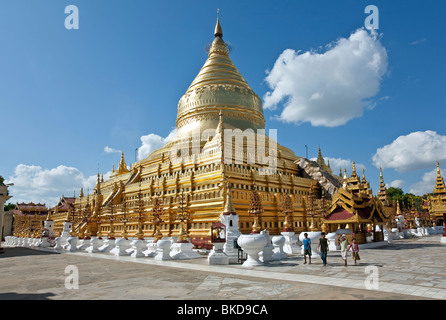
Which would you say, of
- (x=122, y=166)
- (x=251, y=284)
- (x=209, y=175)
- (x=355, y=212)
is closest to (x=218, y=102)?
(x=209, y=175)

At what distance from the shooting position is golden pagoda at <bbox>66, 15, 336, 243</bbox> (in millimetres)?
29109

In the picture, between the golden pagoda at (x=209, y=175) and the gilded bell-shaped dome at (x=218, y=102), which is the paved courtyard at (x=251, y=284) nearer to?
the golden pagoda at (x=209, y=175)

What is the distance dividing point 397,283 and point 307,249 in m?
5.63

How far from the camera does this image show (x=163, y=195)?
110 feet

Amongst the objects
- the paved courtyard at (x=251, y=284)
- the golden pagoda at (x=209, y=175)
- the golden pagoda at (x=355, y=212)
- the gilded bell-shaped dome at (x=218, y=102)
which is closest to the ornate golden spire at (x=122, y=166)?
the golden pagoda at (x=209, y=175)

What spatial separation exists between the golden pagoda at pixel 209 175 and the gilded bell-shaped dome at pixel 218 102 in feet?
0.48

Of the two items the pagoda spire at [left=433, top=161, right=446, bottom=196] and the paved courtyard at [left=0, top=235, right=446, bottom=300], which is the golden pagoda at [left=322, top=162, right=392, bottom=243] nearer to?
the paved courtyard at [left=0, top=235, right=446, bottom=300]

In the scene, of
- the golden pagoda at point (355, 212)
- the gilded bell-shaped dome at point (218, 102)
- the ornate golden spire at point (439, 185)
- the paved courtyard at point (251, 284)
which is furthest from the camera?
Answer: the gilded bell-shaped dome at point (218, 102)

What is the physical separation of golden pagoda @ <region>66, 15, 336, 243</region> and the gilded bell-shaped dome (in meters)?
0.15

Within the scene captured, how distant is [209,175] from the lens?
29859 millimetres

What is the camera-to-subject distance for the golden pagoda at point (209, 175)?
2911cm

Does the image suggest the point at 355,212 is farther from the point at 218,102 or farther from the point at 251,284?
the point at 218,102

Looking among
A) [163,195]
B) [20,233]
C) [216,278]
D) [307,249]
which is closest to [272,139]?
[163,195]
